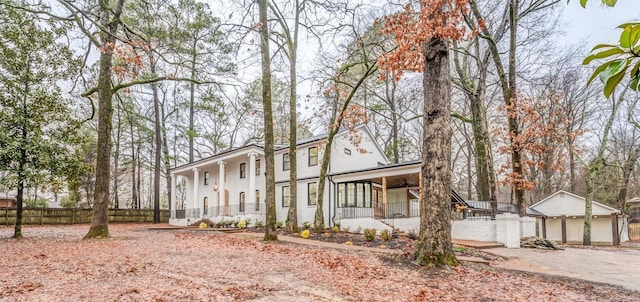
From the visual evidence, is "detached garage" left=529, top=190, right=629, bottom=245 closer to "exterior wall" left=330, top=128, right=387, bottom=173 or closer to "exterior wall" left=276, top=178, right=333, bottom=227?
"exterior wall" left=330, top=128, right=387, bottom=173

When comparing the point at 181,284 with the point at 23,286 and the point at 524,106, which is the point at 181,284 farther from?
the point at 524,106

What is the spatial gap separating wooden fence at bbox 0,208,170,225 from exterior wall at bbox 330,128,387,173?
16354 mm

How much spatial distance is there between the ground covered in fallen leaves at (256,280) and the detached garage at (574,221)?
18034 mm

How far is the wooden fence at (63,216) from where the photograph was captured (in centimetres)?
2055

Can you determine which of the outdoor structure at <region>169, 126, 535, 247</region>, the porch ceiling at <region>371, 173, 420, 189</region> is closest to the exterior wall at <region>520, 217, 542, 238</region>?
the outdoor structure at <region>169, 126, 535, 247</region>

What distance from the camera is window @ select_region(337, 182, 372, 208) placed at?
61.2 feet

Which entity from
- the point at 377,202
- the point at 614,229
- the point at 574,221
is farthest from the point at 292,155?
the point at 574,221

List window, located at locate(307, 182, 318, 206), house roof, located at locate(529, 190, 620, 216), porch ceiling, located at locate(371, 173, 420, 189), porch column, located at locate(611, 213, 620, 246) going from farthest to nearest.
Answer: house roof, located at locate(529, 190, 620, 216)
porch column, located at locate(611, 213, 620, 246)
window, located at locate(307, 182, 318, 206)
porch ceiling, located at locate(371, 173, 420, 189)

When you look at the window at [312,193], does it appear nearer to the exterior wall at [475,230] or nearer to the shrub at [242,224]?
the shrub at [242,224]

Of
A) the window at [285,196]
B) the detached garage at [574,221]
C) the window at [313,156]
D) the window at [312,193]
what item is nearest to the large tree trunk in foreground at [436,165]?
the window at [312,193]

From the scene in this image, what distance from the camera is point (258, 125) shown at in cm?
3078

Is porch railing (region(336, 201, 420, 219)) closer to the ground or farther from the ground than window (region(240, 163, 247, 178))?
closer to the ground

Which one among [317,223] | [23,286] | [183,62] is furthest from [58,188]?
[317,223]

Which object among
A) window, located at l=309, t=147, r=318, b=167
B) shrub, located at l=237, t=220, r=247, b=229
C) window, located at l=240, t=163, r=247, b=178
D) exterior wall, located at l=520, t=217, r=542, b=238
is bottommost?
shrub, located at l=237, t=220, r=247, b=229
